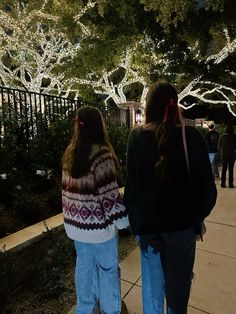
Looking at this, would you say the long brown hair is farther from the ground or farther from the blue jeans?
the ground

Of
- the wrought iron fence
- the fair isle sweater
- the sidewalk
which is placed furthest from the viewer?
the wrought iron fence

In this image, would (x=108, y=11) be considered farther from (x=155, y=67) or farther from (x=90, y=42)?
(x=155, y=67)

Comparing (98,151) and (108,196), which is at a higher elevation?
(98,151)

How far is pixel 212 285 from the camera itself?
339cm

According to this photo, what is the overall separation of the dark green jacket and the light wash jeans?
25 cm

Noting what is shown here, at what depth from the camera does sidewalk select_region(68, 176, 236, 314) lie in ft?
9.96

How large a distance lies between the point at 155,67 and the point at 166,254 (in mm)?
11363

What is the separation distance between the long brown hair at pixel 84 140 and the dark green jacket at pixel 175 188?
0.40 metres

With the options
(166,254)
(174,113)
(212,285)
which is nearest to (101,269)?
(166,254)

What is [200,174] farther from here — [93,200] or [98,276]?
[98,276]

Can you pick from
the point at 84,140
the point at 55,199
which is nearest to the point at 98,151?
the point at 84,140

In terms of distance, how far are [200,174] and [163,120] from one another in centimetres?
42

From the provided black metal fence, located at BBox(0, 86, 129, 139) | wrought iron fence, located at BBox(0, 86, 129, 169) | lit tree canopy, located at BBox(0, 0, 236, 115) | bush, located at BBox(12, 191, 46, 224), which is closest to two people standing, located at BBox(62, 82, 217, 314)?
bush, located at BBox(12, 191, 46, 224)

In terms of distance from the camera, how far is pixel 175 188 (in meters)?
1.98
